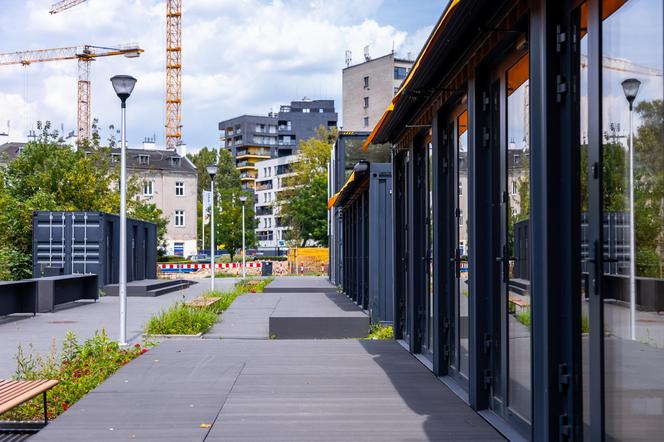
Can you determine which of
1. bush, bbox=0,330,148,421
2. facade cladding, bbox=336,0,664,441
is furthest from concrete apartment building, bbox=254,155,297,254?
facade cladding, bbox=336,0,664,441

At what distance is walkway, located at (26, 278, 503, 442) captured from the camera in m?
5.99

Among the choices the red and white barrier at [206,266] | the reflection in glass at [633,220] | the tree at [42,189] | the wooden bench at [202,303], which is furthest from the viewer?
the red and white barrier at [206,266]

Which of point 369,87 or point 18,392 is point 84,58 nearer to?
point 369,87

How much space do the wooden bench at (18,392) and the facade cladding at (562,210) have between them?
316 cm

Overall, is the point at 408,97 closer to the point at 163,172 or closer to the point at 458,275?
the point at 458,275

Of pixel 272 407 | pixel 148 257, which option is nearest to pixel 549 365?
pixel 272 407

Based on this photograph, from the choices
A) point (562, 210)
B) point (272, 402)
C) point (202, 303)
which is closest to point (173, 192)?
point (202, 303)

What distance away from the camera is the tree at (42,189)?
36312 mm

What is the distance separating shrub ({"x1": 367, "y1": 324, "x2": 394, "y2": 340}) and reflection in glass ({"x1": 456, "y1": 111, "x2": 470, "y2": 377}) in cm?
520

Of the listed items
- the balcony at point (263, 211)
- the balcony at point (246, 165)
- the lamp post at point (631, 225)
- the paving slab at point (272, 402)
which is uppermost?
the balcony at point (246, 165)

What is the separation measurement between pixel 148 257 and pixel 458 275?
32.0 metres

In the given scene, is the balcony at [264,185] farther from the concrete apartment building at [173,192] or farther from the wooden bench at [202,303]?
the wooden bench at [202,303]

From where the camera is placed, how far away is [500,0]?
5469 mm

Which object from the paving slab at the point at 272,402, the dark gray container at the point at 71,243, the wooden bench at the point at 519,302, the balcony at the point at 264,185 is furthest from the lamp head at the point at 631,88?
the balcony at the point at 264,185
